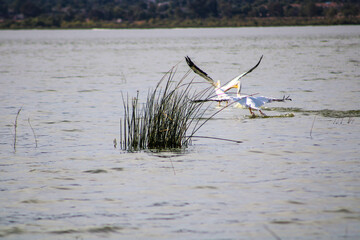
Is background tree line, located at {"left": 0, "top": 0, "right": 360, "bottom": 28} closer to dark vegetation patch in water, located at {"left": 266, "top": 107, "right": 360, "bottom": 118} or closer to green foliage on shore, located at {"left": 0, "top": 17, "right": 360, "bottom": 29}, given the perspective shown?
green foliage on shore, located at {"left": 0, "top": 17, "right": 360, "bottom": 29}

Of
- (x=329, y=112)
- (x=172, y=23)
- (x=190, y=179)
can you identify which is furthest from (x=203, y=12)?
(x=190, y=179)

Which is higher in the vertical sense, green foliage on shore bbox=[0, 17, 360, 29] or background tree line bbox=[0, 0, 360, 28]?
background tree line bbox=[0, 0, 360, 28]

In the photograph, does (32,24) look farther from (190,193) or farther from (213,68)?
(190,193)

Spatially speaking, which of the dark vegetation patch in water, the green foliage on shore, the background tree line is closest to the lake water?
the dark vegetation patch in water

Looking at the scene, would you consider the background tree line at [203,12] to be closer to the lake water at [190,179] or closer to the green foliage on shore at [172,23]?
the green foliage on shore at [172,23]

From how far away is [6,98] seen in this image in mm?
19750

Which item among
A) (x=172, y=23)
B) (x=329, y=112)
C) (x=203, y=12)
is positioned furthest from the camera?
(x=203, y=12)

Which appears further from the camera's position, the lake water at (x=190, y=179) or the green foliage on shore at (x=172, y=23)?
the green foliage on shore at (x=172, y=23)

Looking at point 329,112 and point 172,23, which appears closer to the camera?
point 329,112

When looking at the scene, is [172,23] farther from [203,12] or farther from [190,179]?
[190,179]

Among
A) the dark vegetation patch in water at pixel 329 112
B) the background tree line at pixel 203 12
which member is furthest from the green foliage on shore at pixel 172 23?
the dark vegetation patch in water at pixel 329 112

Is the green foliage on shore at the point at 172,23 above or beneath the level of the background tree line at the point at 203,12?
beneath

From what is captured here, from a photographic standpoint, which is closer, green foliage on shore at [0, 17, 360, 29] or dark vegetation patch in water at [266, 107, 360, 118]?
dark vegetation patch in water at [266, 107, 360, 118]

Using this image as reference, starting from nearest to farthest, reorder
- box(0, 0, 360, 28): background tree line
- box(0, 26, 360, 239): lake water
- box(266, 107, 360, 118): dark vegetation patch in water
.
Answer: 1. box(0, 26, 360, 239): lake water
2. box(266, 107, 360, 118): dark vegetation patch in water
3. box(0, 0, 360, 28): background tree line
